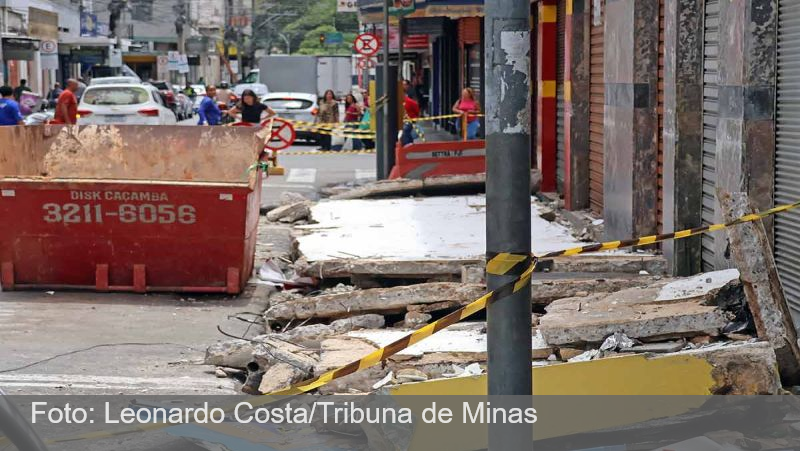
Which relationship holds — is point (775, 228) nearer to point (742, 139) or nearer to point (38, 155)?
point (742, 139)

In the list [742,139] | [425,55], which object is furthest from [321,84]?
[742,139]

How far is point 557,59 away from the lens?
18062mm

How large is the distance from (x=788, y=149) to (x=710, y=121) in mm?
1713

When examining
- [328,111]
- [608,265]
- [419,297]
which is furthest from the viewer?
[328,111]

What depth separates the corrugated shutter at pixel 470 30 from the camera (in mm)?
31297

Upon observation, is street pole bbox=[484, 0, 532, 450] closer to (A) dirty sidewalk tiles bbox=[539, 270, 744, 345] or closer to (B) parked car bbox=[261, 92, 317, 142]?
(A) dirty sidewalk tiles bbox=[539, 270, 744, 345]

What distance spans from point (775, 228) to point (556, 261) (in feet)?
7.48

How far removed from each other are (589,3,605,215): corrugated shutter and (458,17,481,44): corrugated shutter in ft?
50.8

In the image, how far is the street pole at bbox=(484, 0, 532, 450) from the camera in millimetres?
5074

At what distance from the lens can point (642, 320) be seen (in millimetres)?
7738

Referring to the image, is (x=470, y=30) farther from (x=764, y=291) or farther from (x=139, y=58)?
(x=139, y=58)

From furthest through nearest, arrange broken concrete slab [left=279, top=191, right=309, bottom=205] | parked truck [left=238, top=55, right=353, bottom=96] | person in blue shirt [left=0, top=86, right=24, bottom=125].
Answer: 1. parked truck [left=238, top=55, right=353, bottom=96]
2. person in blue shirt [left=0, top=86, right=24, bottom=125]
3. broken concrete slab [left=279, top=191, right=309, bottom=205]

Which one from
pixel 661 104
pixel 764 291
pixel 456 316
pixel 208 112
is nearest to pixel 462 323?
pixel 764 291

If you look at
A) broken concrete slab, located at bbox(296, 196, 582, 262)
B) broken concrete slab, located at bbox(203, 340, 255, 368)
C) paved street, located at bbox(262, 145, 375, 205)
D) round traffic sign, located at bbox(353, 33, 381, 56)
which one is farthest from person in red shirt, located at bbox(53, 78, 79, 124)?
broken concrete slab, located at bbox(203, 340, 255, 368)
